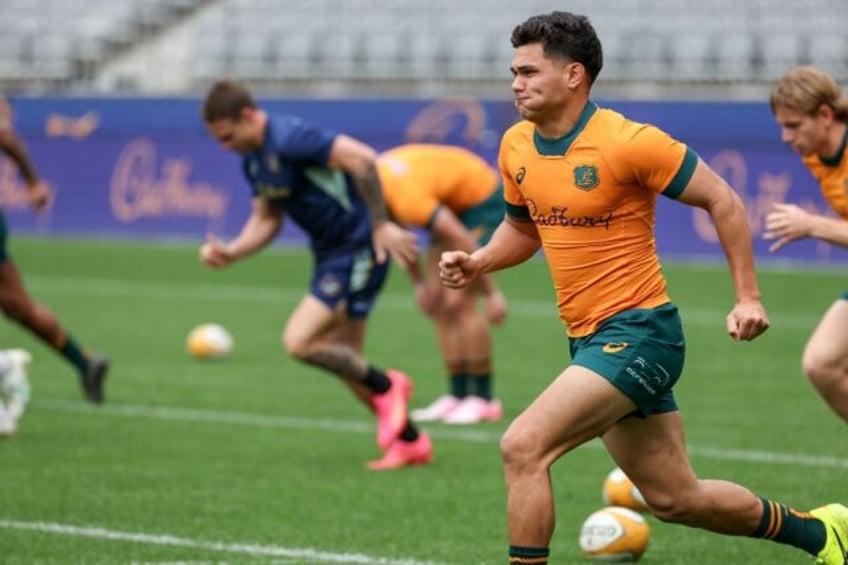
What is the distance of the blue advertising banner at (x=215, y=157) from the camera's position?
20.4m

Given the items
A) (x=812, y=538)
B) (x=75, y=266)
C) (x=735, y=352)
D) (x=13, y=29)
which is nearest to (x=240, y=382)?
(x=735, y=352)

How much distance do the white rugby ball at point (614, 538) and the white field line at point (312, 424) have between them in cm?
245

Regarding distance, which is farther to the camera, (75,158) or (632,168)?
(75,158)

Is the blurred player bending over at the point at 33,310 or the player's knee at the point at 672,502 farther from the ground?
the player's knee at the point at 672,502

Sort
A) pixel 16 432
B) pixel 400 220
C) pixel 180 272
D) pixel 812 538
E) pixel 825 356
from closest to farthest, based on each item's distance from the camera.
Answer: pixel 812 538 → pixel 825 356 → pixel 16 432 → pixel 400 220 → pixel 180 272

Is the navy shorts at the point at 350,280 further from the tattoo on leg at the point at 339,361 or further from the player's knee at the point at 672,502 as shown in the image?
the player's knee at the point at 672,502

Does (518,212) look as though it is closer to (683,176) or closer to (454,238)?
(683,176)

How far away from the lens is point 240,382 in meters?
13.0

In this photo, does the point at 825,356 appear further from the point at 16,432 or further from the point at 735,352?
the point at 735,352

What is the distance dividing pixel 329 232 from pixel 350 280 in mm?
314

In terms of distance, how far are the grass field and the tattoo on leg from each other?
52cm

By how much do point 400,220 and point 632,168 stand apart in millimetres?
5416

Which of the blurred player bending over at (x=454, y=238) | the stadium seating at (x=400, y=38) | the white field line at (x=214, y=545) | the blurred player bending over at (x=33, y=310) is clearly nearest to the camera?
the white field line at (x=214, y=545)

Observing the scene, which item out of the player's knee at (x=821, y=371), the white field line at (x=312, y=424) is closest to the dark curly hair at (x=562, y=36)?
the player's knee at (x=821, y=371)
